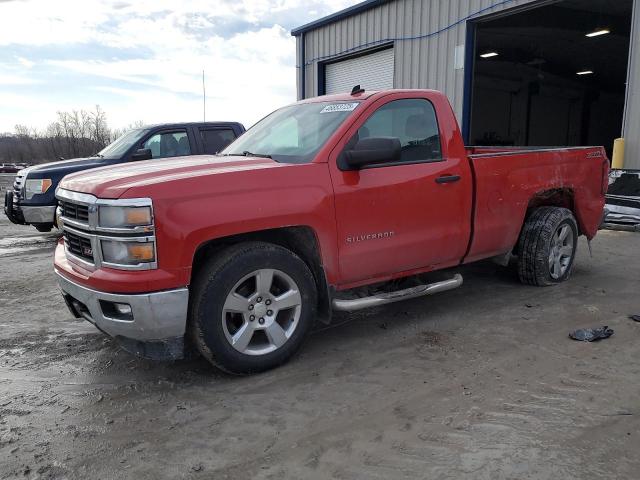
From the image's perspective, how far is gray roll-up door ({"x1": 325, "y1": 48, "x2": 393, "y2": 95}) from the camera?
14773mm

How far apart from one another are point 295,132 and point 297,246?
1.05 m

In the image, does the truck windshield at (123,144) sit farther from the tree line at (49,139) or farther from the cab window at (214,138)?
the tree line at (49,139)

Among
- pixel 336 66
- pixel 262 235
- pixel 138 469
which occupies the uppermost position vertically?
pixel 336 66

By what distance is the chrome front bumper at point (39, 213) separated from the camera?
813 centimetres

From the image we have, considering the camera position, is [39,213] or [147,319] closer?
[147,319]

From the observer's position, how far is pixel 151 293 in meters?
3.07

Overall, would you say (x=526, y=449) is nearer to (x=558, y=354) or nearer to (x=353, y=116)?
(x=558, y=354)

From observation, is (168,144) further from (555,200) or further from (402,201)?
(555,200)

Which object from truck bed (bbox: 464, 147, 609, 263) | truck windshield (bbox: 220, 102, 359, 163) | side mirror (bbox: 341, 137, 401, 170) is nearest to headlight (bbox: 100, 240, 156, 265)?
truck windshield (bbox: 220, 102, 359, 163)

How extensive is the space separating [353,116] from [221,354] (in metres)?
2.00

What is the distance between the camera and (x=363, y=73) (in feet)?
51.3

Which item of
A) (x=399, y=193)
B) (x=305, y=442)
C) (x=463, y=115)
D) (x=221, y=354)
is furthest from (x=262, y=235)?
(x=463, y=115)

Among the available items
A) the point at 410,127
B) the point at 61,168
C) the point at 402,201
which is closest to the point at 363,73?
the point at 61,168

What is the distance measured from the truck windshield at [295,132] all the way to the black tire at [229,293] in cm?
77
